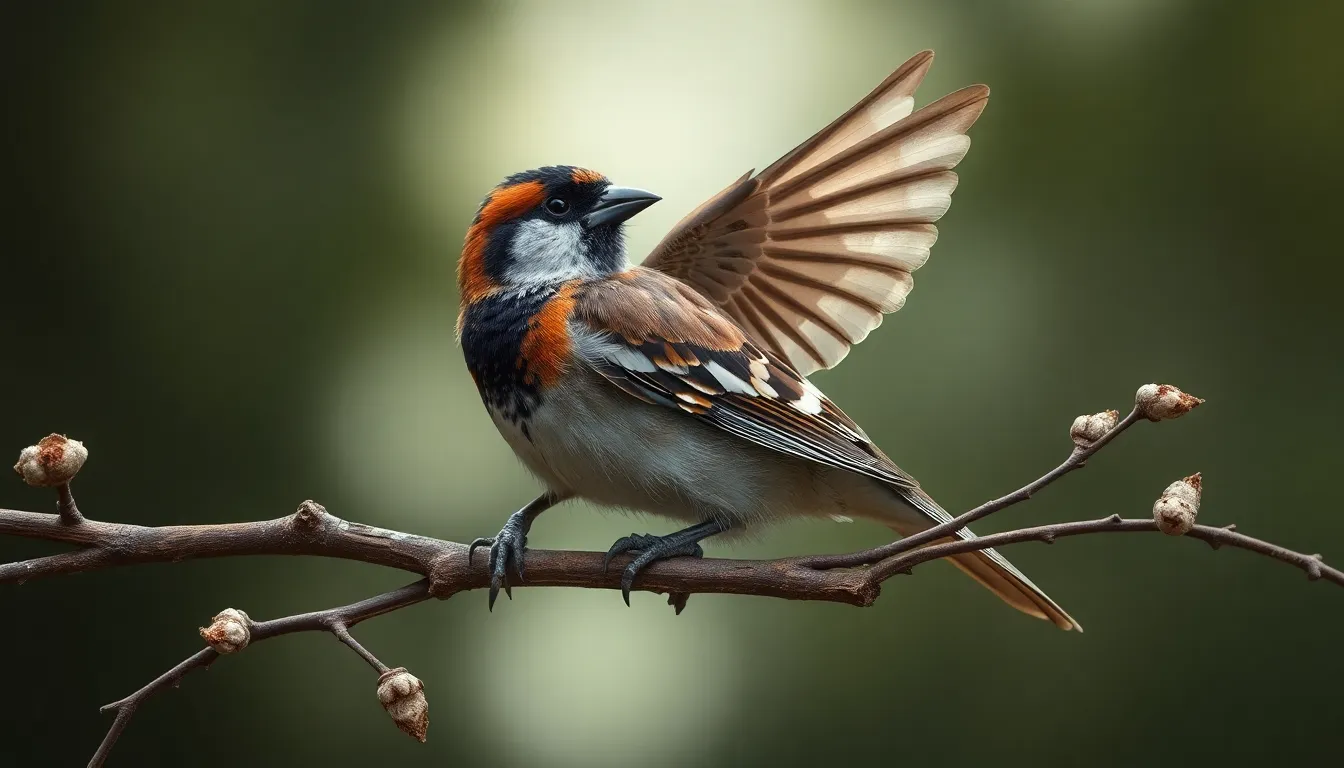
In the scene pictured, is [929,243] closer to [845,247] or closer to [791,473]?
[845,247]

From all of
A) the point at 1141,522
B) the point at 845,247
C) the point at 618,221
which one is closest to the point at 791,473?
the point at 845,247

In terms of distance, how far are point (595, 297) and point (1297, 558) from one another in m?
1.29

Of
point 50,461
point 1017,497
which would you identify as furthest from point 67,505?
point 1017,497

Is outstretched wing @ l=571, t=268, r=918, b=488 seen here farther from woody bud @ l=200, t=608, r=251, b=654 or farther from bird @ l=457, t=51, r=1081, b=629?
woody bud @ l=200, t=608, r=251, b=654

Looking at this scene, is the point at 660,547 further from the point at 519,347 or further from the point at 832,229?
the point at 832,229

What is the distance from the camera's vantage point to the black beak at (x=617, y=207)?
7.88 feet

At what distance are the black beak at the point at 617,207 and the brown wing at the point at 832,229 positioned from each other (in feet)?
0.33

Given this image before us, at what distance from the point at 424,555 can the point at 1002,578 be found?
3.19 feet

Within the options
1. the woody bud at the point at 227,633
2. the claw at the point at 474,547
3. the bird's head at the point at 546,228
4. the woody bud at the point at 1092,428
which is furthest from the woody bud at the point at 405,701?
the bird's head at the point at 546,228

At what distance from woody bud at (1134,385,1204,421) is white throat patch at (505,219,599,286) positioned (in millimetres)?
1273

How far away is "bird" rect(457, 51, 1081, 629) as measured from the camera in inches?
84.3

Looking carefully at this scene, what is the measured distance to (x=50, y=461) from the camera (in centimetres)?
142

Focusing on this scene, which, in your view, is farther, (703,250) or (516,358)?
(703,250)

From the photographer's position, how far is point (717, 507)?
2.20 metres
